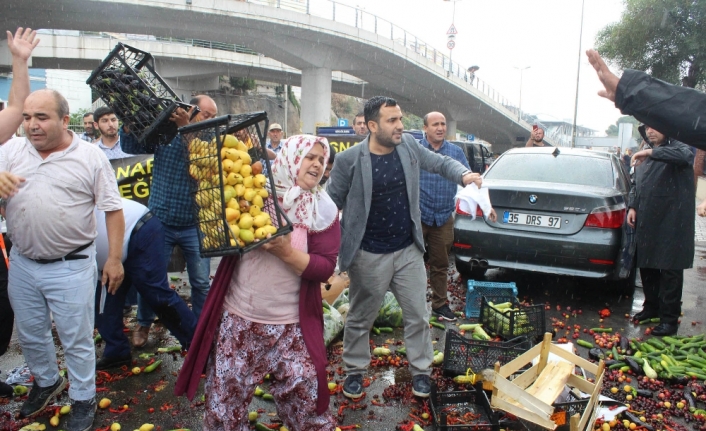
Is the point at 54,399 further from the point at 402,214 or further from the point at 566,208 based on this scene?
the point at 566,208

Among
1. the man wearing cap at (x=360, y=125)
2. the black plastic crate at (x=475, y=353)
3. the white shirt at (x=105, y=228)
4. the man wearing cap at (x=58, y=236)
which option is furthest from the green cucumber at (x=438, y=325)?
the man wearing cap at (x=360, y=125)

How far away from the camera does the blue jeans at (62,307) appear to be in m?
3.33

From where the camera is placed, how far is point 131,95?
12.2ft

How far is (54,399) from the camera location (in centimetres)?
374

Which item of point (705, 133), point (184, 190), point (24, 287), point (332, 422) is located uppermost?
point (705, 133)

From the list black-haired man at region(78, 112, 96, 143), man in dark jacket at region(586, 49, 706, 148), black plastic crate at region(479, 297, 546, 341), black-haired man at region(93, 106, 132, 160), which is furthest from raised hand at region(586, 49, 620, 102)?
black-haired man at region(78, 112, 96, 143)

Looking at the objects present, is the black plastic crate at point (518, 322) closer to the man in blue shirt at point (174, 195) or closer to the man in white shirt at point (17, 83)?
the man in blue shirt at point (174, 195)

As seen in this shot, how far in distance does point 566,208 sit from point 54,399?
204 inches

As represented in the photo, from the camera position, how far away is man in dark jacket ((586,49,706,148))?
85.3 inches

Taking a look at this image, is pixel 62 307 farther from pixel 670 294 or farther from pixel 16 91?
pixel 670 294

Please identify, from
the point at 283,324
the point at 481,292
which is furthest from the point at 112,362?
the point at 481,292

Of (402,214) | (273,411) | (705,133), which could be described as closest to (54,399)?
(273,411)

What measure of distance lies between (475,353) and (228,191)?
253 centimetres

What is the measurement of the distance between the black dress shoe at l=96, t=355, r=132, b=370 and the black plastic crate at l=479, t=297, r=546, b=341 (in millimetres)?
3265
